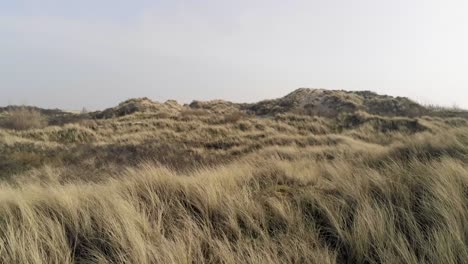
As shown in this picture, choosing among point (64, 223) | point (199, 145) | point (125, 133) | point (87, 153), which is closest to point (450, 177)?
point (64, 223)

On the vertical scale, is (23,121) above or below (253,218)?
above

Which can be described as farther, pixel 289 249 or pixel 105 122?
pixel 105 122

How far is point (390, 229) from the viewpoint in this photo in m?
3.32

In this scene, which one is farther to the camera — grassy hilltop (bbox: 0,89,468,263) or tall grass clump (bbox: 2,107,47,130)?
tall grass clump (bbox: 2,107,47,130)

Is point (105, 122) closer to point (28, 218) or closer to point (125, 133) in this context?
point (125, 133)

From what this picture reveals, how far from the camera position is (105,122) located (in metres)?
29.6

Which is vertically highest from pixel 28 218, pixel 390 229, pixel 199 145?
pixel 28 218

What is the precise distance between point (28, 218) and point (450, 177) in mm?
4629

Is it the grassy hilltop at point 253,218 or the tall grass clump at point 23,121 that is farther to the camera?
the tall grass clump at point 23,121

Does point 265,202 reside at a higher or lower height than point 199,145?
higher

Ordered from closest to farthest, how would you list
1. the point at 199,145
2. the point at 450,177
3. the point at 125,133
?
1. the point at 450,177
2. the point at 199,145
3. the point at 125,133

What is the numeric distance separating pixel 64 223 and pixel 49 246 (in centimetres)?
53

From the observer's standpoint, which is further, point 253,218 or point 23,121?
point 23,121

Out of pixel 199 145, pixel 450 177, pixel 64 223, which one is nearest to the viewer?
pixel 64 223
